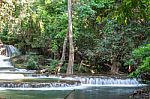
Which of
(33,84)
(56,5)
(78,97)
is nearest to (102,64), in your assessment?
(56,5)

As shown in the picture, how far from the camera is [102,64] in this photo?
24.3 metres

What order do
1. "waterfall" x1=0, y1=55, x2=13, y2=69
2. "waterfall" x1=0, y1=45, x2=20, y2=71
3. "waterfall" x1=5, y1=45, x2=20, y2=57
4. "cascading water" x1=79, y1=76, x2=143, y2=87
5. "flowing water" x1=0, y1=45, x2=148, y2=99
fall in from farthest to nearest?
"waterfall" x1=5, y1=45, x2=20, y2=57 → "waterfall" x1=0, y1=45, x2=20, y2=71 → "waterfall" x1=0, y1=55, x2=13, y2=69 → "cascading water" x1=79, y1=76, x2=143, y2=87 → "flowing water" x1=0, y1=45, x2=148, y2=99

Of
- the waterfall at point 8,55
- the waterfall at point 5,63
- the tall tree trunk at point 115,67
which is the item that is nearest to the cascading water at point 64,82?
Result: the tall tree trunk at point 115,67

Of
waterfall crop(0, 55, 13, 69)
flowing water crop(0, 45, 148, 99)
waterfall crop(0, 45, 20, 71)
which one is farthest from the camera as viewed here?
waterfall crop(0, 45, 20, 71)

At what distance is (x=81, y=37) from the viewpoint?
79.5 ft

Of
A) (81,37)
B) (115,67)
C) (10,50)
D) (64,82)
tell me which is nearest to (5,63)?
(10,50)

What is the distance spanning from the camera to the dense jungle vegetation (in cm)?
2234

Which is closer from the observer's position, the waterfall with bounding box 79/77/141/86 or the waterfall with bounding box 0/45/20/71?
the waterfall with bounding box 79/77/141/86

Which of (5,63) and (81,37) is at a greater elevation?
(81,37)

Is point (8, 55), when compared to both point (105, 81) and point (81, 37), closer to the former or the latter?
point (81, 37)

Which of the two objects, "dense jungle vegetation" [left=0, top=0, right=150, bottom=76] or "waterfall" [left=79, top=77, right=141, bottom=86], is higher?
"dense jungle vegetation" [left=0, top=0, right=150, bottom=76]

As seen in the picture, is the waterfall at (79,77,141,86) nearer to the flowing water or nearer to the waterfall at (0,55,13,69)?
the flowing water

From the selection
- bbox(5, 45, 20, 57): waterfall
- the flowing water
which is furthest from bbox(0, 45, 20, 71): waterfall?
the flowing water

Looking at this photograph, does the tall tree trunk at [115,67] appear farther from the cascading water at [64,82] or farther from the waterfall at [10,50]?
the waterfall at [10,50]
